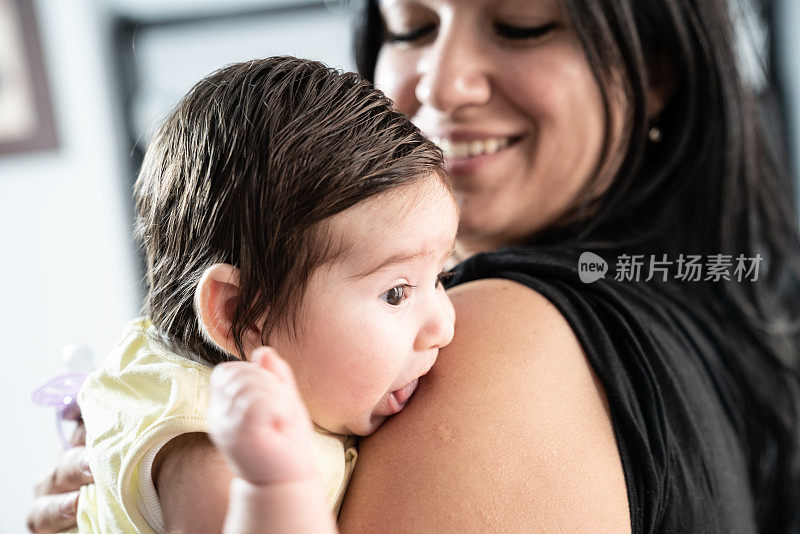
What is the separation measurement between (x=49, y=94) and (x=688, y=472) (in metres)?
3.09

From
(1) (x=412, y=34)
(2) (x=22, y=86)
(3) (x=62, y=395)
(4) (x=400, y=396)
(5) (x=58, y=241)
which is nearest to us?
(4) (x=400, y=396)

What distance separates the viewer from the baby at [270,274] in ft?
2.10

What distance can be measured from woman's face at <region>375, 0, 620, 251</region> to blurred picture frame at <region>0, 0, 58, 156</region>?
2449mm

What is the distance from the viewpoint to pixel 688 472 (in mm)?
819

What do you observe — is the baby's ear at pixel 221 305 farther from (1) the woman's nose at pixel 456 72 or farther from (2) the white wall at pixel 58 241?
(2) the white wall at pixel 58 241

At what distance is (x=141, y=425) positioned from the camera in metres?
0.65

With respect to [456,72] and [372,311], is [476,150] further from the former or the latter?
[372,311]

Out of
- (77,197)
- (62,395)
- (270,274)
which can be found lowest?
(77,197)

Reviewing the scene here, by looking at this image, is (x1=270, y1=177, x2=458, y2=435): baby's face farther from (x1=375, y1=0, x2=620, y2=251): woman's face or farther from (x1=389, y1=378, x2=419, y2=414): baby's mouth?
(x1=375, y1=0, x2=620, y2=251): woman's face

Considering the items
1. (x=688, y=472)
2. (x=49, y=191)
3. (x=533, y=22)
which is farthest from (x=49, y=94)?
(x=688, y=472)

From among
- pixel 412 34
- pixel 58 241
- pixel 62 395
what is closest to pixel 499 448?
pixel 62 395

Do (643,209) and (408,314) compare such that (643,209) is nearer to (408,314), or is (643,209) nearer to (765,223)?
(765,223)

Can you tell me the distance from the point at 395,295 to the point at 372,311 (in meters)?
0.04

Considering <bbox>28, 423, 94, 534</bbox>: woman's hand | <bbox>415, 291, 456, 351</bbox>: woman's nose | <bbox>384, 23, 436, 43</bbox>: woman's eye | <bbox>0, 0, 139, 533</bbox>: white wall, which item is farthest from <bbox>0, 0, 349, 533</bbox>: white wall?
<bbox>415, 291, 456, 351</bbox>: woman's nose
